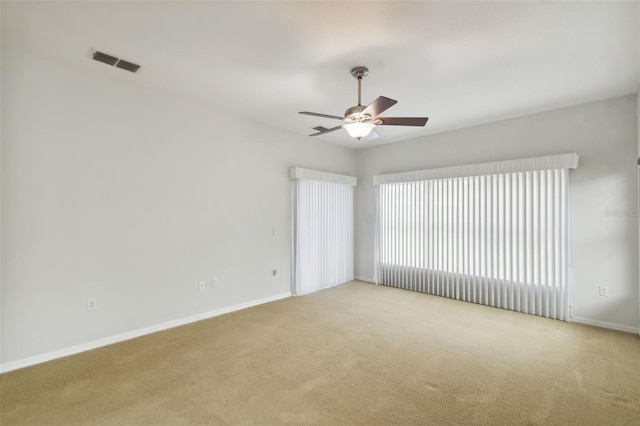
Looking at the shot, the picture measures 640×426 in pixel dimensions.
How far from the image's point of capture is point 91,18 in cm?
223

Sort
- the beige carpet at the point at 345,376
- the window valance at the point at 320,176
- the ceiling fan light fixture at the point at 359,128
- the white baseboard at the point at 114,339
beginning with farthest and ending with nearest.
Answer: the window valance at the point at 320,176, the ceiling fan light fixture at the point at 359,128, the white baseboard at the point at 114,339, the beige carpet at the point at 345,376

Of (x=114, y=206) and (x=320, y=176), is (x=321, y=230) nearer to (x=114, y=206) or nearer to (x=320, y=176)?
(x=320, y=176)

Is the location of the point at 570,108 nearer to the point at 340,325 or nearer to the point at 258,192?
the point at 340,325

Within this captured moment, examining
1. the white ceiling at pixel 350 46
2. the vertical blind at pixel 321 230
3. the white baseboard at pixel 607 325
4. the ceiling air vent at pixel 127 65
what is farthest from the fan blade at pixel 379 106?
the white baseboard at pixel 607 325

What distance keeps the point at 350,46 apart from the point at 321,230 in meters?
3.42

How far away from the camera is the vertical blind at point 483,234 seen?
3.93 meters

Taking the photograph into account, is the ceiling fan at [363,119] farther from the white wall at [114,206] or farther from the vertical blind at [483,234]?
the vertical blind at [483,234]

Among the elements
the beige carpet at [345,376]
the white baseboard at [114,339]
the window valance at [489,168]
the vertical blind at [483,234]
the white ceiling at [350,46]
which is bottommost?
the beige carpet at [345,376]

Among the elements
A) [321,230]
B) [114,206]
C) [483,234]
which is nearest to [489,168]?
[483,234]

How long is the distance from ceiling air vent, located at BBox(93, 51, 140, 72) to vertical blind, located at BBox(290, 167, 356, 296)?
2.55 meters

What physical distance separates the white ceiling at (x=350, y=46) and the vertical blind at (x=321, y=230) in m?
1.81

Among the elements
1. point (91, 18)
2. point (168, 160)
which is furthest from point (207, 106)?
point (91, 18)

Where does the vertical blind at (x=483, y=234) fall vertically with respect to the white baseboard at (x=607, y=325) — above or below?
above

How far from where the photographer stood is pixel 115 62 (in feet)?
9.28
